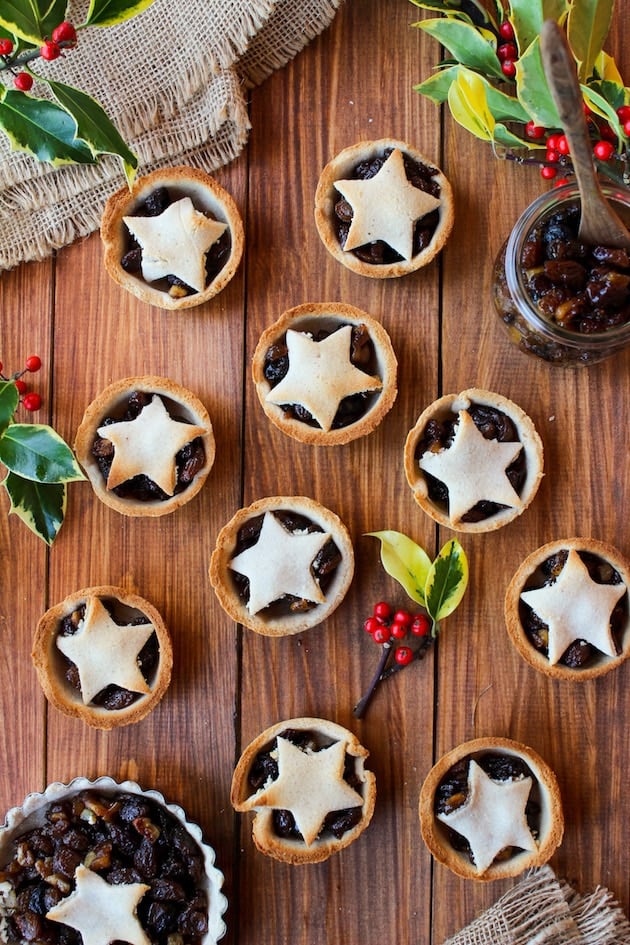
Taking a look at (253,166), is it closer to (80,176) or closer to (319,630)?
(80,176)

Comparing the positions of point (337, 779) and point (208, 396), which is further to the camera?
point (208, 396)

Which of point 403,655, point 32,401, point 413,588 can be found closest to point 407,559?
point 413,588

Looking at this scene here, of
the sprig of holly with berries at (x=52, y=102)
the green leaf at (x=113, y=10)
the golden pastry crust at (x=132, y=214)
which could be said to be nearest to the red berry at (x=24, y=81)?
the sprig of holly with berries at (x=52, y=102)

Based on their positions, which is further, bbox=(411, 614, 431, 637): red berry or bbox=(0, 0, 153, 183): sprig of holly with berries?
bbox=(411, 614, 431, 637): red berry

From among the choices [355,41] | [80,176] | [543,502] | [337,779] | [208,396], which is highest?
[355,41]

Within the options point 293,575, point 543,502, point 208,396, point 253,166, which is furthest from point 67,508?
point 543,502

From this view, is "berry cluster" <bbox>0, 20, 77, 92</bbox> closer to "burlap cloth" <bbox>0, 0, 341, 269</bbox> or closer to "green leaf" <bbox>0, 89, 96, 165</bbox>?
"green leaf" <bbox>0, 89, 96, 165</bbox>

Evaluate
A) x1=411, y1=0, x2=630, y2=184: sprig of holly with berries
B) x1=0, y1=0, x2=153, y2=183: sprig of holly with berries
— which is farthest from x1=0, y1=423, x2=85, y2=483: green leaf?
x1=411, y1=0, x2=630, y2=184: sprig of holly with berries
